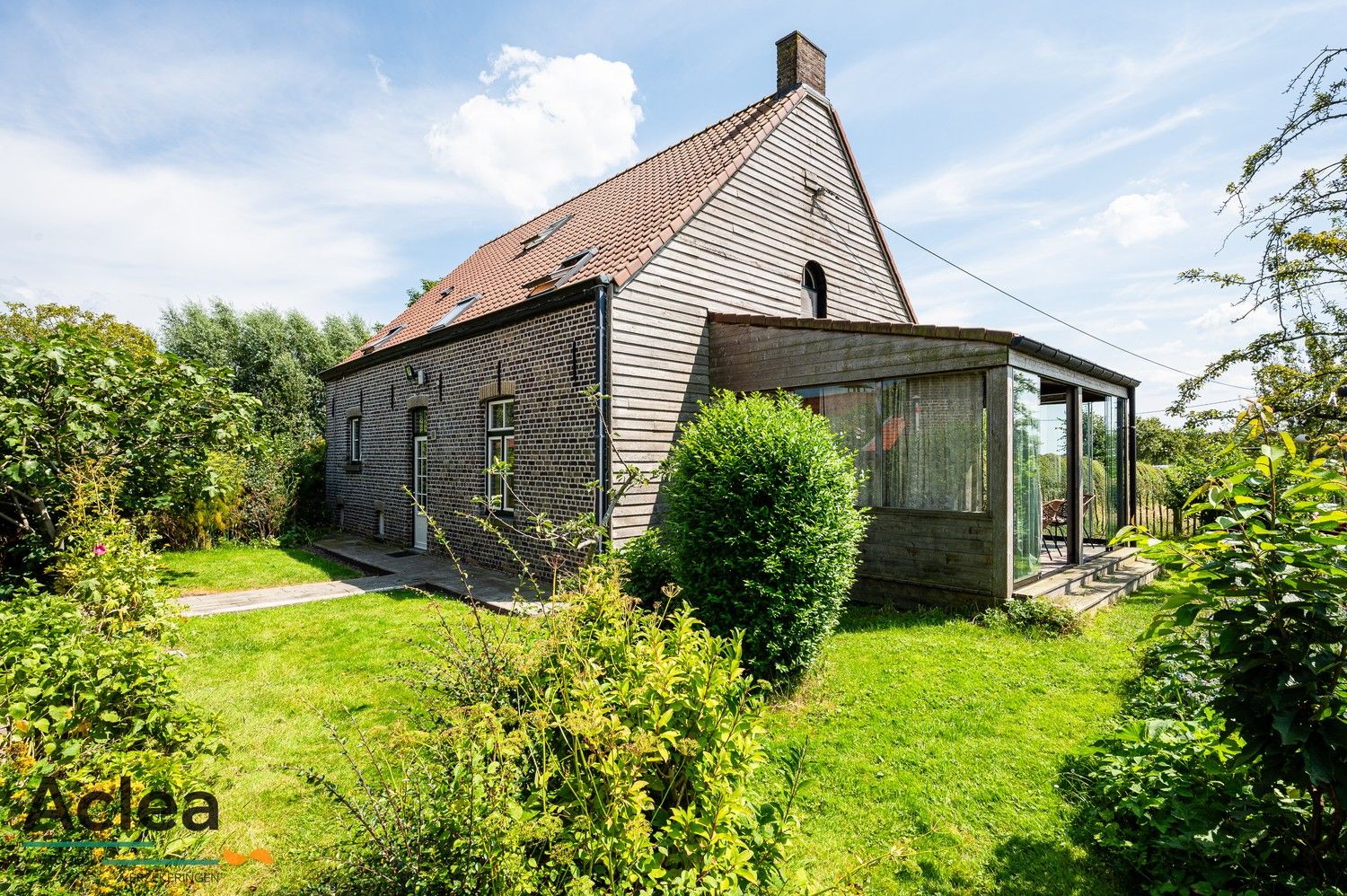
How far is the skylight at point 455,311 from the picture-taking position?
38.5 ft

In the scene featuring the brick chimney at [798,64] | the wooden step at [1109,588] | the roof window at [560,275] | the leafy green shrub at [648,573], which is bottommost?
the wooden step at [1109,588]

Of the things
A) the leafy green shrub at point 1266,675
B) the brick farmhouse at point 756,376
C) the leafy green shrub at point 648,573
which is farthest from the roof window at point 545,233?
the leafy green shrub at point 1266,675

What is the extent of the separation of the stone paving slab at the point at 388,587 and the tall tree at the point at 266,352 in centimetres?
1267

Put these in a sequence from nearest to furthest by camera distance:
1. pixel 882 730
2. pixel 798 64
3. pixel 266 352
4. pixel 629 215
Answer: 1. pixel 882 730
2. pixel 629 215
3. pixel 798 64
4. pixel 266 352

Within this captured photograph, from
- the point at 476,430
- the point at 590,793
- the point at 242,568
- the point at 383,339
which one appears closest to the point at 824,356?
the point at 476,430

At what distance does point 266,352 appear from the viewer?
21438 millimetres

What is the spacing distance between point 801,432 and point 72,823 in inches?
187

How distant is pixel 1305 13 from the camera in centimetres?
526

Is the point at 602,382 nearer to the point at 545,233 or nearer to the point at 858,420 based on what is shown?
the point at 858,420

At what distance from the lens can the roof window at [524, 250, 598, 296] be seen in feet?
30.2

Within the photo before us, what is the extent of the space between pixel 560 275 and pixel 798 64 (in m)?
6.59

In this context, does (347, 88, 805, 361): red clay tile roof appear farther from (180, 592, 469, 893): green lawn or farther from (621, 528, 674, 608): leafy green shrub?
(180, 592, 469, 893): green lawn

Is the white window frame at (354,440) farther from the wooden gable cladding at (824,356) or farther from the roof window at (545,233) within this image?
the wooden gable cladding at (824,356)

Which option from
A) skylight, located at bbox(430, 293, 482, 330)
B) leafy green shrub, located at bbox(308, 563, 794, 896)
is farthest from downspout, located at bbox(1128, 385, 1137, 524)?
skylight, located at bbox(430, 293, 482, 330)
